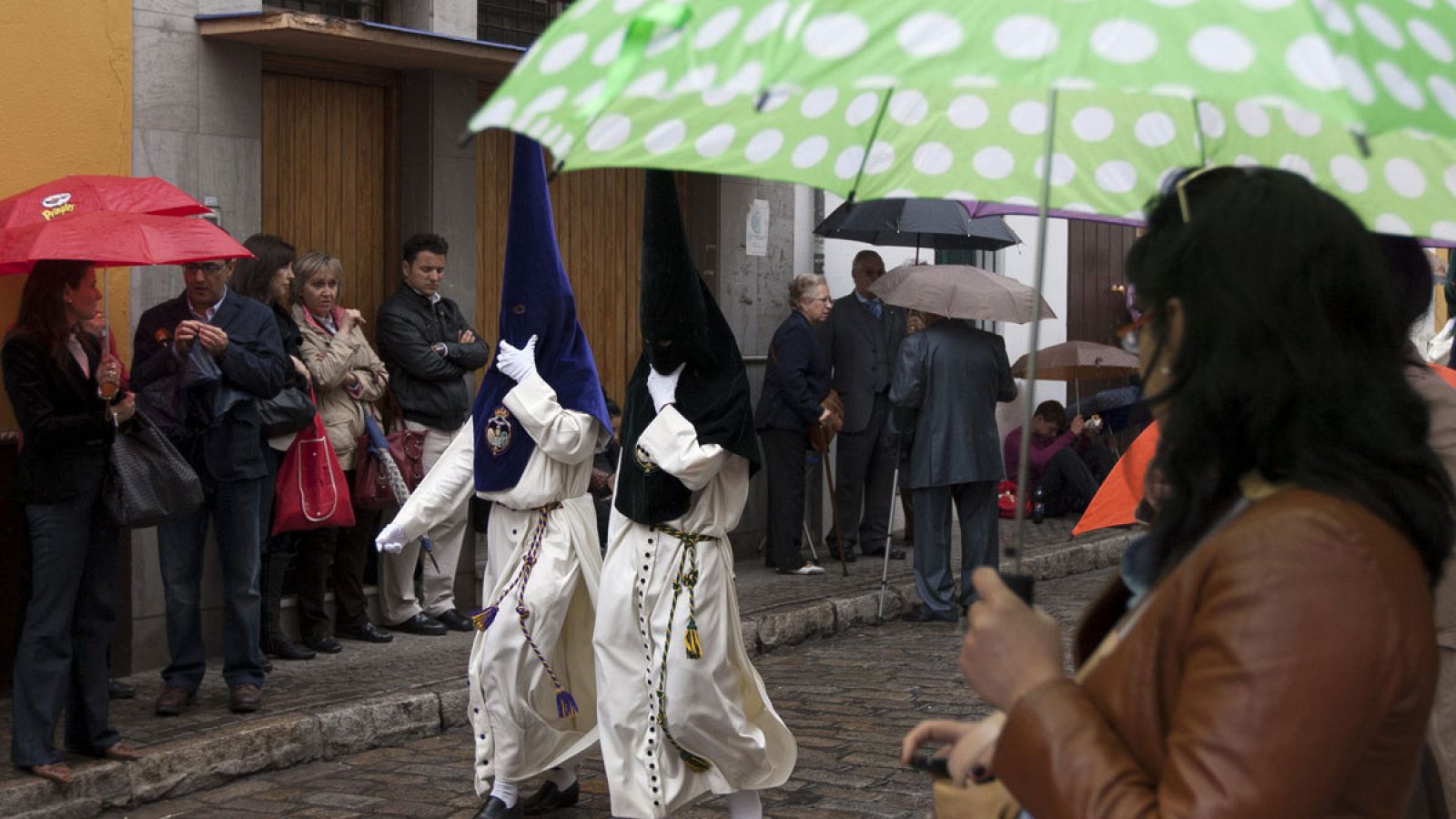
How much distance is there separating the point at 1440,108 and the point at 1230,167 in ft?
0.84

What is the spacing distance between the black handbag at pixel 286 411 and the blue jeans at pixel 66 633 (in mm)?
1441

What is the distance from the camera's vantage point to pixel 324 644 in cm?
896

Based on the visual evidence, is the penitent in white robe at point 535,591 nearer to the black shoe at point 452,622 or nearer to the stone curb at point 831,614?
the stone curb at point 831,614

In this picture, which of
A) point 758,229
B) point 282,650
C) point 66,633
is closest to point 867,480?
point 758,229

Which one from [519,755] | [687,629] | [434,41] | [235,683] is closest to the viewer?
[687,629]

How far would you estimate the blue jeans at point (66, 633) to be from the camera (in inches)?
249

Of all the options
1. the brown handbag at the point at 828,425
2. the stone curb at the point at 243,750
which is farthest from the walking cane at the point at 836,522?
the stone curb at the point at 243,750

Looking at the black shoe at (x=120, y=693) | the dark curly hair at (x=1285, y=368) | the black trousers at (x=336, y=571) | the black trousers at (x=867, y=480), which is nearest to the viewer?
the dark curly hair at (x=1285, y=368)

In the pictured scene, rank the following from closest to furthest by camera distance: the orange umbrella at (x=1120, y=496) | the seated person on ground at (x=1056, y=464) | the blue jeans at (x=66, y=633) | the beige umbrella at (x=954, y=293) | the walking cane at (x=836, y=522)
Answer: the orange umbrella at (x=1120, y=496) < the blue jeans at (x=66, y=633) < the beige umbrella at (x=954, y=293) < the walking cane at (x=836, y=522) < the seated person on ground at (x=1056, y=464)

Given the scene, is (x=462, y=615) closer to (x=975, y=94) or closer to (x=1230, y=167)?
(x=975, y=94)

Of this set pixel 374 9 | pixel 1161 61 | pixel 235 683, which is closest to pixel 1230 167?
pixel 1161 61

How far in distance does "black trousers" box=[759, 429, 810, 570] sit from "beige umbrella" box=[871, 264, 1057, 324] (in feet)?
5.34

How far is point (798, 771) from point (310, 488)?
9.59 feet

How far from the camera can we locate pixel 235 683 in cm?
746
